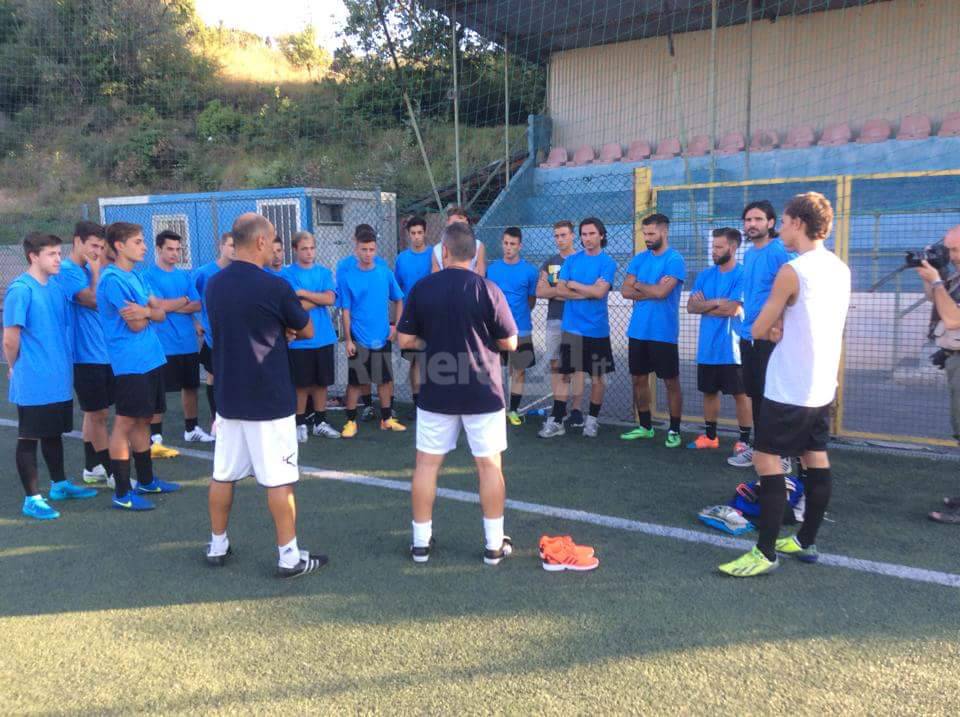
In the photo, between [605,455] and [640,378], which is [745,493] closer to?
[605,455]

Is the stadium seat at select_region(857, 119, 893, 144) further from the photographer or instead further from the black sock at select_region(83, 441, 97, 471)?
the black sock at select_region(83, 441, 97, 471)

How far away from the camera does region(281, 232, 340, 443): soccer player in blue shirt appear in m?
6.57

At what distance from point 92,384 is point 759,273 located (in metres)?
4.68

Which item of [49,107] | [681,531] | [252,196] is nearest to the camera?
[681,531]

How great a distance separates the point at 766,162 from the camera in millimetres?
15703

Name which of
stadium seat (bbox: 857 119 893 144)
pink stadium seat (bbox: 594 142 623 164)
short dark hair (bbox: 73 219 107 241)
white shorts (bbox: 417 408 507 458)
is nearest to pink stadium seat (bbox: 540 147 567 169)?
pink stadium seat (bbox: 594 142 623 164)

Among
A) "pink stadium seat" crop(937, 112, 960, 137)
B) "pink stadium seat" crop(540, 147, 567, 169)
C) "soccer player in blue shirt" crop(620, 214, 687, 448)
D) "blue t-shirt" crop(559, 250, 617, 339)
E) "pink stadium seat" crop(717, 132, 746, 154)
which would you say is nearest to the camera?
"soccer player in blue shirt" crop(620, 214, 687, 448)

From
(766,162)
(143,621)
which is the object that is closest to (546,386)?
(143,621)

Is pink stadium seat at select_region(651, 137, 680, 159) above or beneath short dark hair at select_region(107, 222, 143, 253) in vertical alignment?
above

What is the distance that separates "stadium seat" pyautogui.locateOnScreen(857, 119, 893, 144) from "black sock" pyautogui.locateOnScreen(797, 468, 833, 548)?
13919 millimetres

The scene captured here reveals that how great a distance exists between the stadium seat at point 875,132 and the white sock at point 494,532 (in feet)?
48.3

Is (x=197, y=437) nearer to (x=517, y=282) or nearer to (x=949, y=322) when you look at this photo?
(x=517, y=282)

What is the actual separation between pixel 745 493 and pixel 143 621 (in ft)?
11.1

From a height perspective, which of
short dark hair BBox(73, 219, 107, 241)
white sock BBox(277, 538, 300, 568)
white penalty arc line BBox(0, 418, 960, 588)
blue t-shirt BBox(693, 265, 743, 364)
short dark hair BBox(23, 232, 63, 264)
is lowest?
white penalty arc line BBox(0, 418, 960, 588)
